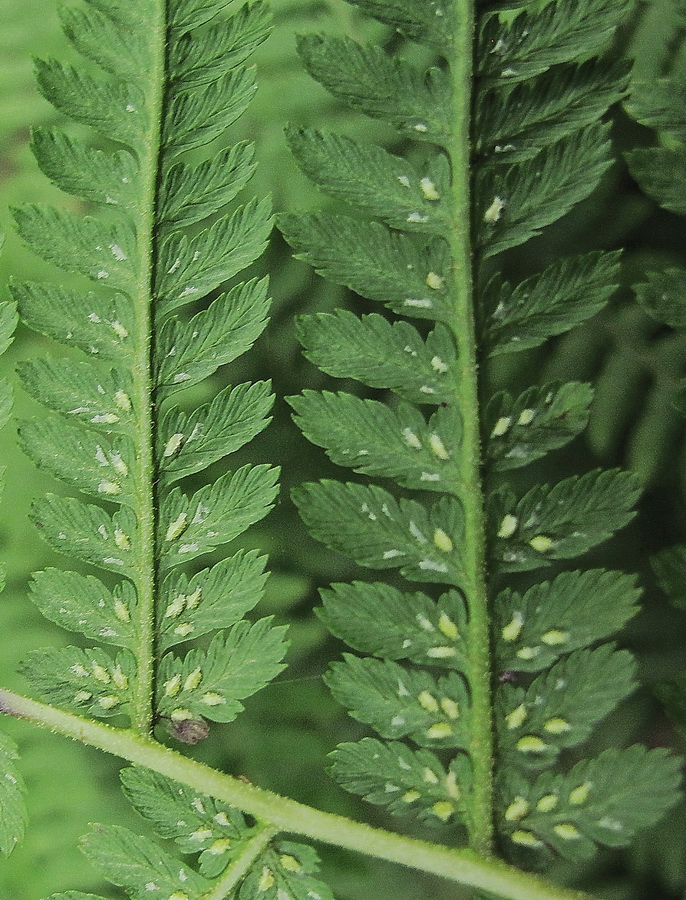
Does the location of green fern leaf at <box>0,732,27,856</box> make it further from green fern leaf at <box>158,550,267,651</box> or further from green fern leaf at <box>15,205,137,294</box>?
green fern leaf at <box>15,205,137,294</box>

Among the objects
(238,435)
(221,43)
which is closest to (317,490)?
(238,435)

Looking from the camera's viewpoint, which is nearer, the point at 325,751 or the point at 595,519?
the point at 595,519

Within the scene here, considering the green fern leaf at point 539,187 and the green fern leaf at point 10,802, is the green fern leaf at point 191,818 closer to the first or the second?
the green fern leaf at point 10,802

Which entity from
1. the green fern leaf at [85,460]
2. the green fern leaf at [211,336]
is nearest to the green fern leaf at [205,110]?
the green fern leaf at [211,336]

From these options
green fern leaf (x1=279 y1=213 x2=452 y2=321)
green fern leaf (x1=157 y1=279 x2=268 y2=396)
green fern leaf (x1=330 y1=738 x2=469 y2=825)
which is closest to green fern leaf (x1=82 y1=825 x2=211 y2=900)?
green fern leaf (x1=330 y1=738 x2=469 y2=825)

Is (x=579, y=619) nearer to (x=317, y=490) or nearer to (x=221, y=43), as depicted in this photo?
(x=317, y=490)

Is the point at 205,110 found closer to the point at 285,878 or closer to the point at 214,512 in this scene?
the point at 214,512

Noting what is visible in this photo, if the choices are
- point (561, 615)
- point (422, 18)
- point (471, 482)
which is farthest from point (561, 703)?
point (422, 18)
